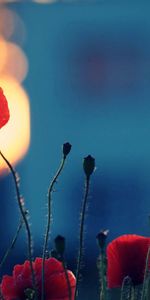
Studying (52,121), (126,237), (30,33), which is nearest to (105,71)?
(30,33)

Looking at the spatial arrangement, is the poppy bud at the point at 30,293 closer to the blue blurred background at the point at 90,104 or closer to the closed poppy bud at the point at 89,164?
the closed poppy bud at the point at 89,164

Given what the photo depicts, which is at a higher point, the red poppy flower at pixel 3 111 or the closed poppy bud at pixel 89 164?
the red poppy flower at pixel 3 111

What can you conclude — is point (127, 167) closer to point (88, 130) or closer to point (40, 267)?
point (88, 130)

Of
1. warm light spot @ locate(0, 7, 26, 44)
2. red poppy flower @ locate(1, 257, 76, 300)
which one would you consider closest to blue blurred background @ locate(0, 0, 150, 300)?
warm light spot @ locate(0, 7, 26, 44)

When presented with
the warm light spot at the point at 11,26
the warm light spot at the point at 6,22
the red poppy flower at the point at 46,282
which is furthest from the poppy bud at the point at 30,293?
the warm light spot at the point at 6,22

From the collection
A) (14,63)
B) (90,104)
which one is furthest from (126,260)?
(14,63)
